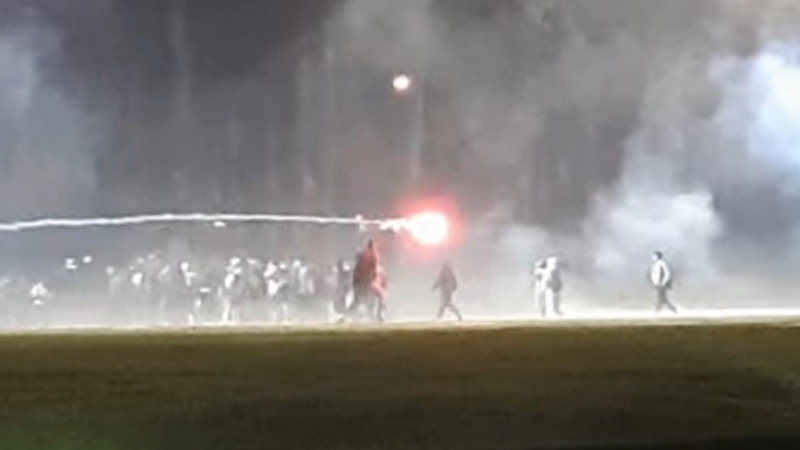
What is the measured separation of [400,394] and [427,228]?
2081 centimetres

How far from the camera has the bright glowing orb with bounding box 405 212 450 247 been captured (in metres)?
29.5

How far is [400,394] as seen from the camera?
9.04 m

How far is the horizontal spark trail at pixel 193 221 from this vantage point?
28.8 m

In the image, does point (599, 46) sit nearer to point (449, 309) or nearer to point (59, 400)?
point (449, 309)

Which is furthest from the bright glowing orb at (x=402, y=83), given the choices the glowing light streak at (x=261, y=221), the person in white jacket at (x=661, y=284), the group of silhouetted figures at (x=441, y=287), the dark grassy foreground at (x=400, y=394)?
the dark grassy foreground at (x=400, y=394)

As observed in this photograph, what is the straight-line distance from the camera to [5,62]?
30031mm

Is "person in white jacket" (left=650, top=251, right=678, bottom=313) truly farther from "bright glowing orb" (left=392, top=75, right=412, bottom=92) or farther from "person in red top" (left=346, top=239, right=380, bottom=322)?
"bright glowing orb" (left=392, top=75, right=412, bottom=92)

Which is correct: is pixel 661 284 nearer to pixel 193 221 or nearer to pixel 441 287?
pixel 441 287

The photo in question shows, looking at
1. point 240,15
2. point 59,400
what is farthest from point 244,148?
point 59,400

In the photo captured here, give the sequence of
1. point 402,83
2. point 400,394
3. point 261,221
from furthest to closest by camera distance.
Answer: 1. point 402,83
2. point 261,221
3. point 400,394

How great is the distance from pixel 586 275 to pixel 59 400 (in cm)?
2033

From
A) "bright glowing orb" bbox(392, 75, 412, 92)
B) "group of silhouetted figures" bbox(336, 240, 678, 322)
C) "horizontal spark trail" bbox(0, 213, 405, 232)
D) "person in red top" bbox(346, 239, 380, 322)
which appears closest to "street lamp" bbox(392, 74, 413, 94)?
"bright glowing orb" bbox(392, 75, 412, 92)

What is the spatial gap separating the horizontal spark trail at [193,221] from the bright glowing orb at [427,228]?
202mm

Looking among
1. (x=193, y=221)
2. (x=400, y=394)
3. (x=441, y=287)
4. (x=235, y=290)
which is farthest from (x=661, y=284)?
(x=400, y=394)
